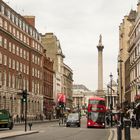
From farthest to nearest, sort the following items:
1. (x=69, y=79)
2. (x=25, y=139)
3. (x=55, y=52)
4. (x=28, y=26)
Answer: (x=69, y=79)
(x=55, y=52)
(x=28, y=26)
(x=25, y=139)

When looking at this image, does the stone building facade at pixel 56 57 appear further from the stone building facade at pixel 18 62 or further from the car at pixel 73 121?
the car at pixel 73 121

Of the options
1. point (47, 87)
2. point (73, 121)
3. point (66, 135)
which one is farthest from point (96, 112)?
point (47, 87)

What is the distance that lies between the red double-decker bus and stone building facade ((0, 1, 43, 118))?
75.2 feet

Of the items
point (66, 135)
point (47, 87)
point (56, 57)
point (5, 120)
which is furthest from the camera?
point (56, 57)

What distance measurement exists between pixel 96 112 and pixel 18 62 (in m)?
34.9

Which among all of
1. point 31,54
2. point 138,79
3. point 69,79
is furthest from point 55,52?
point 138,79

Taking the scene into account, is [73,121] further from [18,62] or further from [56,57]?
[56,57]

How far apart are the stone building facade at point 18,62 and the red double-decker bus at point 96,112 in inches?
903

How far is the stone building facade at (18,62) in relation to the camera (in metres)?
87.9

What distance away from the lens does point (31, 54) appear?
360ft

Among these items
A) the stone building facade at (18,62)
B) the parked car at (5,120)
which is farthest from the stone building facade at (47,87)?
the parked car at (5,120)

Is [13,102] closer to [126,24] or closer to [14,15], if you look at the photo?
[14,15]

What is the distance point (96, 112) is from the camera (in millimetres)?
67625

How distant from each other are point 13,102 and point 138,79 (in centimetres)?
3150
